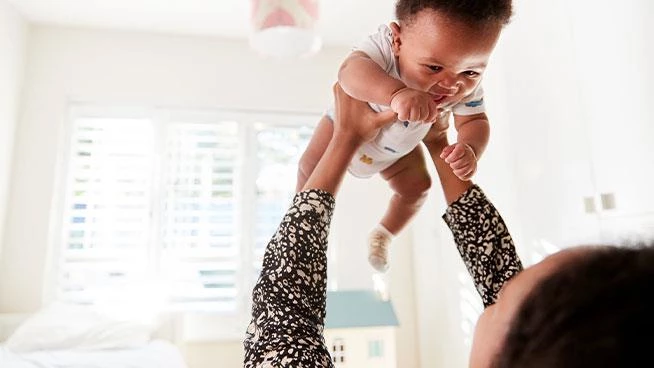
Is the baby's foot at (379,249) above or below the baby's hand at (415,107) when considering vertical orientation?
below

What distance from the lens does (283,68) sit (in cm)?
326

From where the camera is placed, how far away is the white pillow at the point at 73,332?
231 centimetres

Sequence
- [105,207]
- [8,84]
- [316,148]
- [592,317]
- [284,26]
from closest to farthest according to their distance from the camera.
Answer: [592,317] → [316,148] → [284,26] → [8,84] → [105,207]

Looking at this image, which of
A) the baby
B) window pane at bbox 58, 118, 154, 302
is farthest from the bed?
the baby

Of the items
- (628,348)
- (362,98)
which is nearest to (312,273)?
(362,98)

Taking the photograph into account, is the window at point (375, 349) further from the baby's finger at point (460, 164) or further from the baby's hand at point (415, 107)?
the baby's hand at point (415, 107)

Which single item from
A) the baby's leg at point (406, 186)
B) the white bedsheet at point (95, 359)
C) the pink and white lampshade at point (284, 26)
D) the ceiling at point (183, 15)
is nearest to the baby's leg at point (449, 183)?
the baby's leg at point (406, 186)

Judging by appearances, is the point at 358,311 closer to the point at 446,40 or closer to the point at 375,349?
the point at 375,349

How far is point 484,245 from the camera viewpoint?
0.65 metres

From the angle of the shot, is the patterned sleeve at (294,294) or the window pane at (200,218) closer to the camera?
the patterned sleeve at (294,294)

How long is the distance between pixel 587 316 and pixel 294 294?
33 cm

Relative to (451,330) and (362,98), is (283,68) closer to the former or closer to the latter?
(451,330)

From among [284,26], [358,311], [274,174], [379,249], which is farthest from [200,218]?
[379,249]

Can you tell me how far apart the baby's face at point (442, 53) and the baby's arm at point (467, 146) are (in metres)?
0.07
